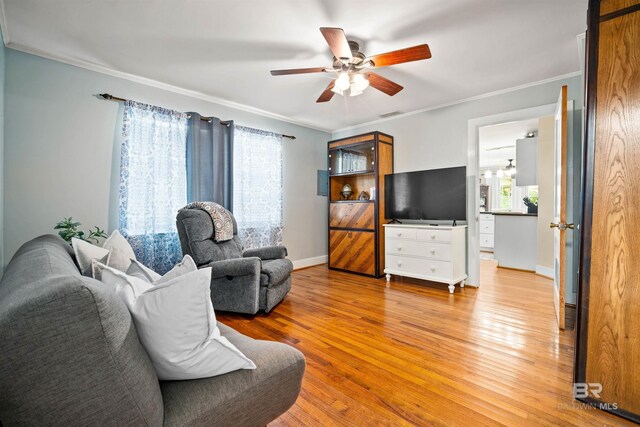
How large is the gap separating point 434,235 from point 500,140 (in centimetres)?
378

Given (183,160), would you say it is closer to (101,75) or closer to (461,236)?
(101,75)

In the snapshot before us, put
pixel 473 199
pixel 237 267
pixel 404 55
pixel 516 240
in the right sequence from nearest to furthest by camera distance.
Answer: pixel 404 55
pixel 237 267
pixel 473 199
pixel 516 240

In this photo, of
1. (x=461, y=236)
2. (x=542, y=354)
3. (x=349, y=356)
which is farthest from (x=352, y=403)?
(x=461, y=236)

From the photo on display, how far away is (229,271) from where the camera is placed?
107 inches

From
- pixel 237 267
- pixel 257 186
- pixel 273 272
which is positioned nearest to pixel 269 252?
pixel 273 272

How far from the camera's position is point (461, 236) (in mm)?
3770

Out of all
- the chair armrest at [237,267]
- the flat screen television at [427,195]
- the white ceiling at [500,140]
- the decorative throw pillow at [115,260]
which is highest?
the white ceiling at [500,140]

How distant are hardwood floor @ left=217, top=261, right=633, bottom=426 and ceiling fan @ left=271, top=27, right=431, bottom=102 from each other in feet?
7.07

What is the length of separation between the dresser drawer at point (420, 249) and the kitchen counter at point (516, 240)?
205cm

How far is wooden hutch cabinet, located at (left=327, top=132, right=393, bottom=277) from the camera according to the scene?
4.38 meters

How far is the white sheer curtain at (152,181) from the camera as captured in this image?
3.08 metres

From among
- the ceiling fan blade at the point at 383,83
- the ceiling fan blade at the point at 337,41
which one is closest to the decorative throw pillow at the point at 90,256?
the ceiling fan blade at the point at 337,41

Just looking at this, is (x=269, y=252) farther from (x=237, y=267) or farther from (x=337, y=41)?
(x=337, y=41)

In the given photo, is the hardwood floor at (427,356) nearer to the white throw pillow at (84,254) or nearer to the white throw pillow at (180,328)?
the white throw pillow at (180,328)
